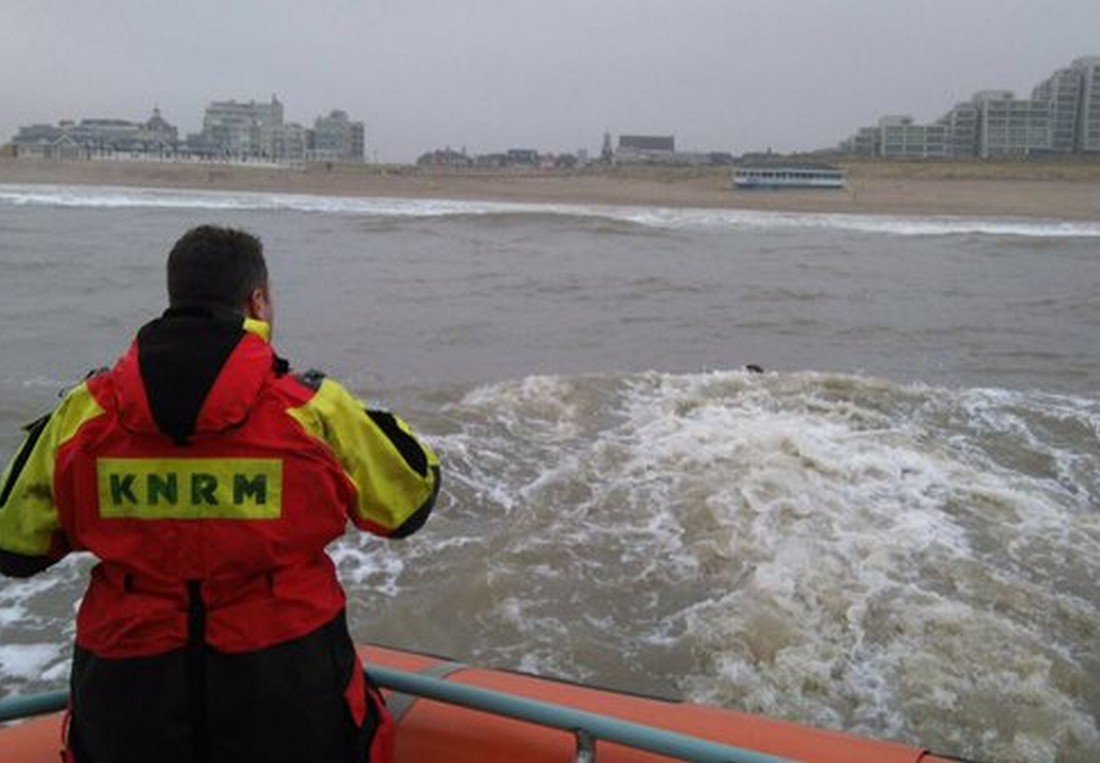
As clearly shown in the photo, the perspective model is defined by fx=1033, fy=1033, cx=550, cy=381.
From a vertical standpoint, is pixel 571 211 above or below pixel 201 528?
above

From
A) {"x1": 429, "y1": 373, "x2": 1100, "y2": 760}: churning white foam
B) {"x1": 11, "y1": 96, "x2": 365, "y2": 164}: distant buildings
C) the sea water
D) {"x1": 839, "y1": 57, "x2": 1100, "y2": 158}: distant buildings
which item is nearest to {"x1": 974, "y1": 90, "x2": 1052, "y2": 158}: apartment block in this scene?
{"x1": 839, "y1": 57, "x2": 1100, "y2": 158}: distant buildings

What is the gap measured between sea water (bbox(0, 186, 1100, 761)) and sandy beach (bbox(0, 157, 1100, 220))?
3110 cm

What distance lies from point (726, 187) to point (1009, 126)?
81.4m

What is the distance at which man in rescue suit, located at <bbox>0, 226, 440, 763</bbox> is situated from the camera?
5.81 feet

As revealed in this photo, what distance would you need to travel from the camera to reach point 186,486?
1773 mm

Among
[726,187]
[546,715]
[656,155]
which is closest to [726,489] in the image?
[546,715]

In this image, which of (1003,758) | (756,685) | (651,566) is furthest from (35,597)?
(1003,758)

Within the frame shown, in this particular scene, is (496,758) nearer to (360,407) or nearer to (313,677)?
(313,677)

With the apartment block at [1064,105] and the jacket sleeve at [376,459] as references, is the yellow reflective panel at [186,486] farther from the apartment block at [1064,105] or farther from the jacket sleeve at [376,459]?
the apartment block at [1064,105]

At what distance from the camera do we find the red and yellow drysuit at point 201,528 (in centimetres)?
177

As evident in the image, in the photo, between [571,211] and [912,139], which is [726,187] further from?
[912,139]

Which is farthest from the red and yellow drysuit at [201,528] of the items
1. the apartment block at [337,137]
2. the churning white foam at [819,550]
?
the apartment block at [337,137]

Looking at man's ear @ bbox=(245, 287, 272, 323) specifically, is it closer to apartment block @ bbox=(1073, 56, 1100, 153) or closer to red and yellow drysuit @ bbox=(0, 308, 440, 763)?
red and yellow drysuit @ bbox=(0, 308, 440, 763)

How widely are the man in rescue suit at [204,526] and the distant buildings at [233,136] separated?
124318 millimetres
